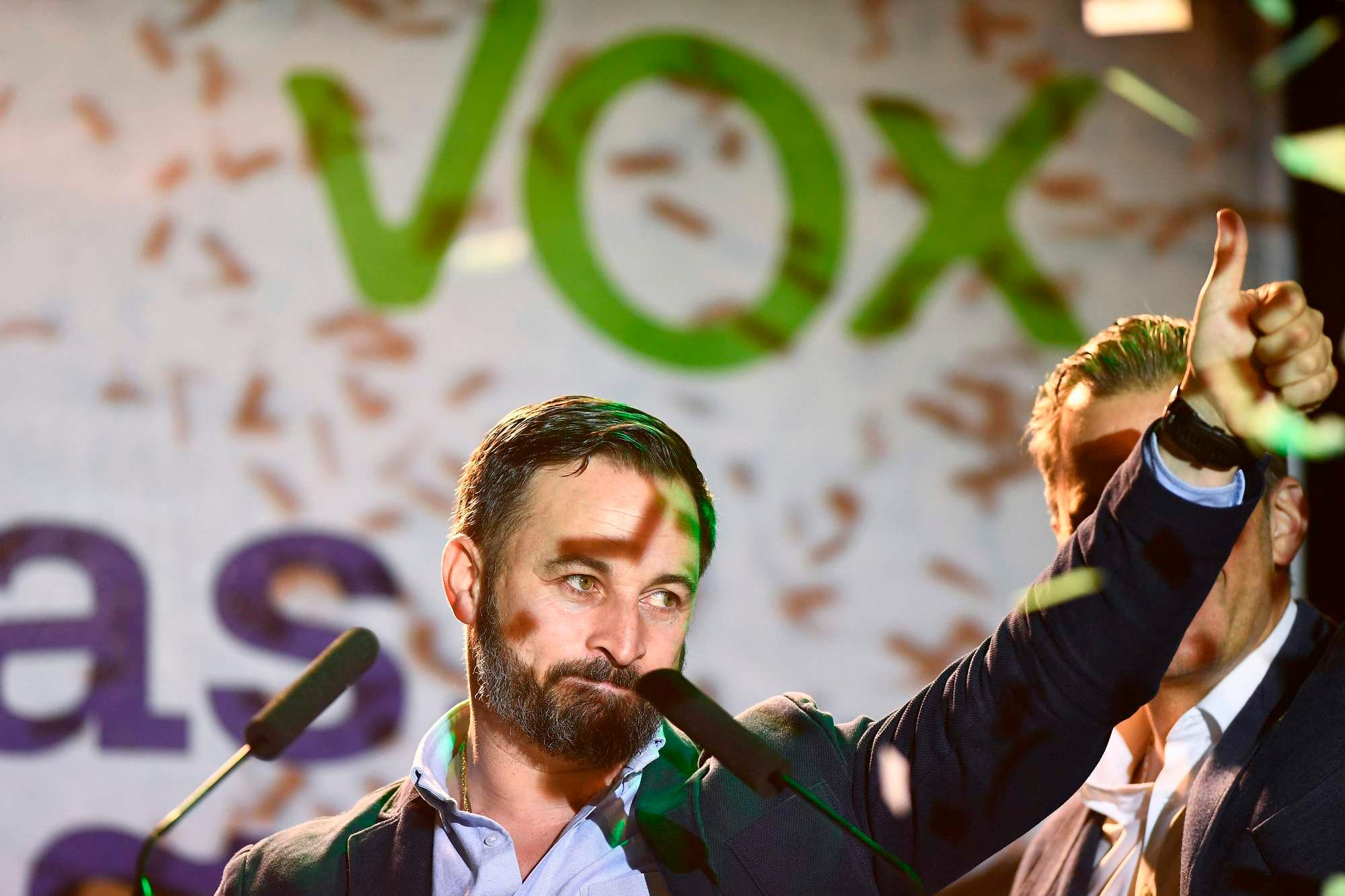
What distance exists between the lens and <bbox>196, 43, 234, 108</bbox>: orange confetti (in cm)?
275

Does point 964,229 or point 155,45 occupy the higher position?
point 964,229

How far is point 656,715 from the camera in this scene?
1.44 meters

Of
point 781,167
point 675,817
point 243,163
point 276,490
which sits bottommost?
point 276,490

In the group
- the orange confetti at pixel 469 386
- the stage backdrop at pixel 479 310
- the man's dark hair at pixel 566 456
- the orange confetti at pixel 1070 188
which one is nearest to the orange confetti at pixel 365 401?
the stage backdrop at pixel 479 310

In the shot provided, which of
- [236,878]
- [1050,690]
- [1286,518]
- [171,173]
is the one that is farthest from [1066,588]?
[171,173]

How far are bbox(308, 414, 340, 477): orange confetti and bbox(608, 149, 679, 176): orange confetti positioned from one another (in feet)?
2.69

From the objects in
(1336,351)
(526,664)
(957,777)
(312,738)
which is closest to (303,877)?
(526,664)

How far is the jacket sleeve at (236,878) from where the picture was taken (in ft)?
4.79

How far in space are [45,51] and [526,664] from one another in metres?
2.01

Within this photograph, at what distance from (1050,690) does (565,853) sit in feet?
1.81

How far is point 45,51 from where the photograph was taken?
8.98 feet

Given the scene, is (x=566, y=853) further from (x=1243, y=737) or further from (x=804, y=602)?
(x=804, y=602)

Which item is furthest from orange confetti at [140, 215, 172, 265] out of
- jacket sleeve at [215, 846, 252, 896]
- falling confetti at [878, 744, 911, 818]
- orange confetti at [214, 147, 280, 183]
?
falling confetti at [878, 744, 911, 818]

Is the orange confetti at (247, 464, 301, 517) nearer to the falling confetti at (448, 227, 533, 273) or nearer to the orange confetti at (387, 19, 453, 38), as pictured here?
the falling confetti at (448, 227, 533, 273)
